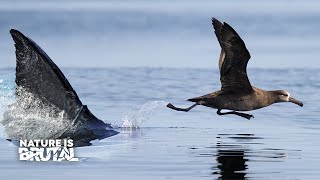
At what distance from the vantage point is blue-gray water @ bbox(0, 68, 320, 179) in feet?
52.1

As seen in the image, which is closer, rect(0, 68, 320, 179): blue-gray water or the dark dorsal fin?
rect(0, 68, 320, 179): blue-gray water

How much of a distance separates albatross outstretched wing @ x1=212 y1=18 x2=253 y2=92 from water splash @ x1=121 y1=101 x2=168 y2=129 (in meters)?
1.48

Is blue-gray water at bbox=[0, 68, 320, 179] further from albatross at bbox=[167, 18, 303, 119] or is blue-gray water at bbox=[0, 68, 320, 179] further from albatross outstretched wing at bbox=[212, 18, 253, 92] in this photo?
albatross outstretched wing at bbox=[212, 18, 253, 92]

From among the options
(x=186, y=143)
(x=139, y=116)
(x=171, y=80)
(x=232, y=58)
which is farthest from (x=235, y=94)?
(x=171, y=80)

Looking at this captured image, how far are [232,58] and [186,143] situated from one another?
5.95 ft

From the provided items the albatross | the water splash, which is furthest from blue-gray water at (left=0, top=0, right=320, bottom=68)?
the albatross

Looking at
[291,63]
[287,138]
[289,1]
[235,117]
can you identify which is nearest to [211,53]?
[291,63]

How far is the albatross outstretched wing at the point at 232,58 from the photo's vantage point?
1927 centimetres

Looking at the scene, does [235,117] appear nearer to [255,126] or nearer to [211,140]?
[255,126]

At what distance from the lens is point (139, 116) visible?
70.0ft

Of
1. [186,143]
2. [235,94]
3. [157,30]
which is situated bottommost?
[186,143]

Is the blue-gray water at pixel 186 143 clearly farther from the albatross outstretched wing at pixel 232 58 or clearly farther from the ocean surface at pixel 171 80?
the albatross outstretched wing at pixel 232 58

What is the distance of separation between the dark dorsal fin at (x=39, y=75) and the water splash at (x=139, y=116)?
2385 millimetres

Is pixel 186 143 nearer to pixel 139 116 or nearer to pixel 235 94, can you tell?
pixel 235 94
